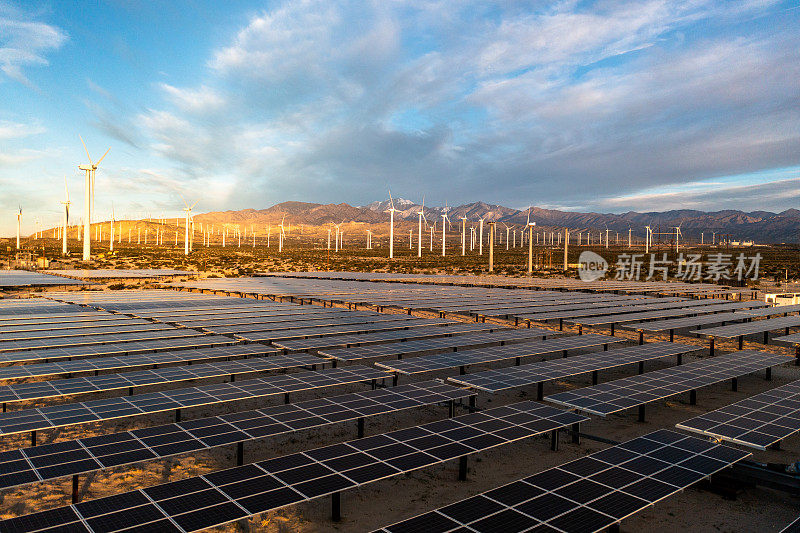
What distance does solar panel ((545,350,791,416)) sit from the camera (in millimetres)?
15406

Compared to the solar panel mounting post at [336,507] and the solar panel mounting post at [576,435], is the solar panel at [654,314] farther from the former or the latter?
the solar panel mounting post at [336,507]

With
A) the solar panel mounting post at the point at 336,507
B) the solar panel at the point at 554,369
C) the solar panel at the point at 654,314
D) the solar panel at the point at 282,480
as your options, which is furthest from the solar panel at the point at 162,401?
the solar panel at the point at 654,314

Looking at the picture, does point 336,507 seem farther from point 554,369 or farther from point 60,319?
point 60,319

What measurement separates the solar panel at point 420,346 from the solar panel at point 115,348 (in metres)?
5.84

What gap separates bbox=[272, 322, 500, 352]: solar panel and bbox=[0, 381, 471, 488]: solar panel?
7.51 m

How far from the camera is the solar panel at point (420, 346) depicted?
21641 millimetres

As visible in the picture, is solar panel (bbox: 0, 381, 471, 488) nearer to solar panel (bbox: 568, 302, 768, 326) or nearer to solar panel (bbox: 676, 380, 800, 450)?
solar panel (bbox: 676, 380, 800, 450)

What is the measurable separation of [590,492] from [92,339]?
2234 cm

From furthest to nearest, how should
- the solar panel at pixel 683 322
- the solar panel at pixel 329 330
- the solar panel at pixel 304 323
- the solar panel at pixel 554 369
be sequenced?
the solar panel at pixel 683 322 < the solar panel at pixel 304 323 < the solar panel at pixel 329 330 < the solar panel at pixel 554 369

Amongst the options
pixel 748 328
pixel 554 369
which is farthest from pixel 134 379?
pixel 748 328

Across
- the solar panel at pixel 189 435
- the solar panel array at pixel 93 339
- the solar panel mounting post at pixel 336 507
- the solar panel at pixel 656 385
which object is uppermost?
the solar panel array at pixel 93 339

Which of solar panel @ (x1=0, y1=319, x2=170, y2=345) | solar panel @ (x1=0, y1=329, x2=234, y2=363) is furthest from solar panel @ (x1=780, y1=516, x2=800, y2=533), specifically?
solar panel @ (x1=0, y1=319, x2=170, y2=345)

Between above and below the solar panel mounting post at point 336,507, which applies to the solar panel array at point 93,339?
above

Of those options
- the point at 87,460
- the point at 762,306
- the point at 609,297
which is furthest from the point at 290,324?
the point at 762,306
